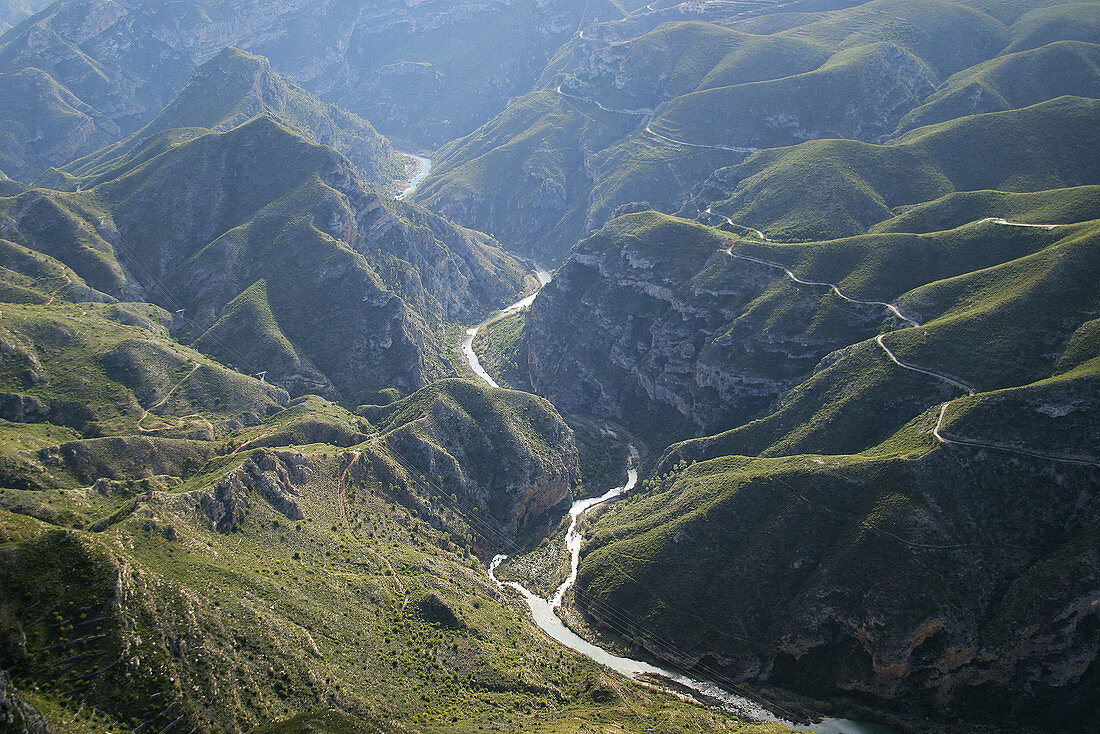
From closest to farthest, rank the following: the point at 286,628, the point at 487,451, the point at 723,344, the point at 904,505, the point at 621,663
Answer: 1. the point at 286,628
2. the point at 904,505
3. the point at 621,663
4. the point at 487,451
5. the point at 723,344

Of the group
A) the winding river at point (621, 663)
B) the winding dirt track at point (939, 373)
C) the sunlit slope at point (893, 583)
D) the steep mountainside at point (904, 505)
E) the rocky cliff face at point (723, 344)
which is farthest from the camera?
the rocky cliff face at point (723, 344)

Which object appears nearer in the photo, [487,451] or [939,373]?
[939,373]

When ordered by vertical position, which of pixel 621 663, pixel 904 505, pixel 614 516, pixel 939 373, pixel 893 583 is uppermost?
pixel 939 373

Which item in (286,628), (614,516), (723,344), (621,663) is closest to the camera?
(286,628)

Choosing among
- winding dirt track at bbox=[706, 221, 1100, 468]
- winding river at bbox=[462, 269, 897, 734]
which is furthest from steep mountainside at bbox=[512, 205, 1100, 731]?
winding river at bbox=[462, 269, 897, 734]

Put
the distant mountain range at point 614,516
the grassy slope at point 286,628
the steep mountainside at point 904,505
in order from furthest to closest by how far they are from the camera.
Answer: the steep mountainside at point 904,505, the distant mountain range at point 614,516, the grassy slope at point 286,628

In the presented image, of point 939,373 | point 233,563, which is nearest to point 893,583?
point 939,373

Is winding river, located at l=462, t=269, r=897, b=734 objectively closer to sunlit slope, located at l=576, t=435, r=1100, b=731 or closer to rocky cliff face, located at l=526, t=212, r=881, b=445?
sunlit slope, located at l=576, t=435, r=1100, b=731

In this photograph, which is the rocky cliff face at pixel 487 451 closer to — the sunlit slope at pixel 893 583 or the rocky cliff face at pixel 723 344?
the sunlit slope at pixel 893 583

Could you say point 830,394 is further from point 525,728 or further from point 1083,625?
point 525,728

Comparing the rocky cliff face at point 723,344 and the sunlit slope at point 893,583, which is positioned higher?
the rocky cliff face at point 723,344

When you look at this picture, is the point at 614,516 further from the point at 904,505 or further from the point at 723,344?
the point at 904,505

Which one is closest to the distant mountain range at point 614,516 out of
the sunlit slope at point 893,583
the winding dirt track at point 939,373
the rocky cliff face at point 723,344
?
the sunlit slope at point 893,583
